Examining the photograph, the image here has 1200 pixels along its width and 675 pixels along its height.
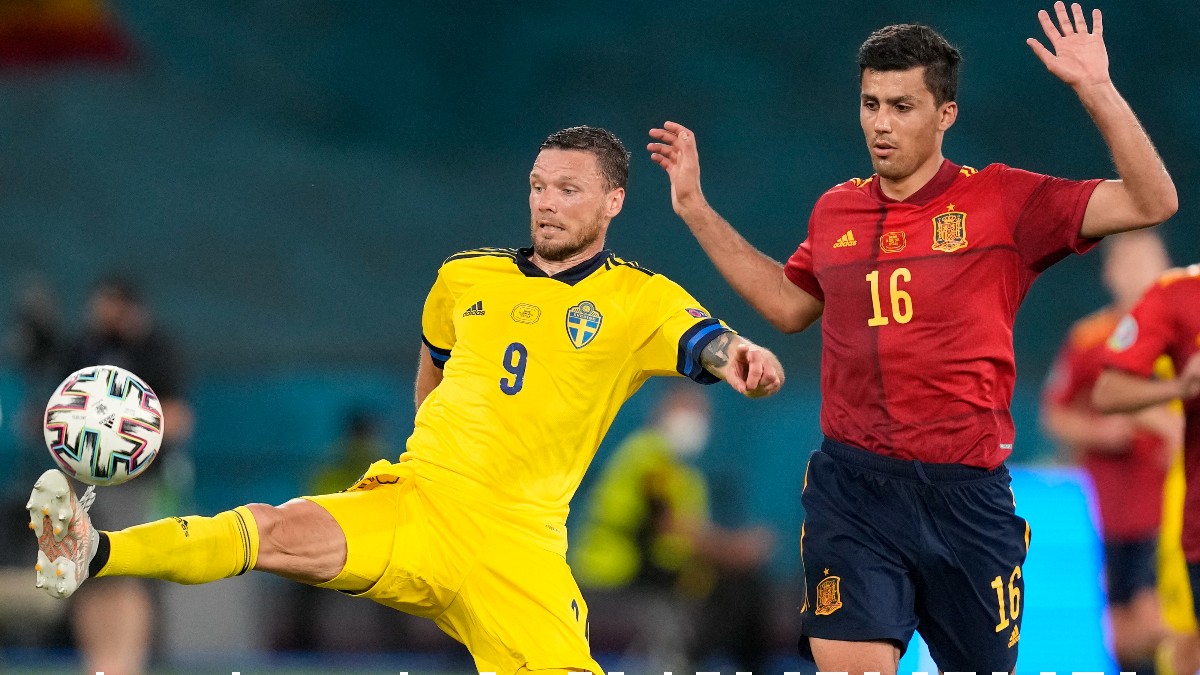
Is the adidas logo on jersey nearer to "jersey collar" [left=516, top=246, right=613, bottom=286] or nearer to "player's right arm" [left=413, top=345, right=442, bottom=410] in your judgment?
"jersey collar" [left=516, top=246, right=613, bottom=286]

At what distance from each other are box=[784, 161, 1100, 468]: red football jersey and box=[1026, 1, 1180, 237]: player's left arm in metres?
0.09

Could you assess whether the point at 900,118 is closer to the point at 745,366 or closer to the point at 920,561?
the point at 745,366

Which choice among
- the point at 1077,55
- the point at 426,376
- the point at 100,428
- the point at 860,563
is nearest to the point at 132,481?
the point at 426,376

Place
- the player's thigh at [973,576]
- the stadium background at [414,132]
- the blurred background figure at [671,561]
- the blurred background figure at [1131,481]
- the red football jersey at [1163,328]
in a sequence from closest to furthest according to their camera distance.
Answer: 1. the player's thigh at [973,576]
2. the red football jersey at [1163,328]
3. the blurred background figure at [1131,481]
4. the blurred background figure at [671,561]
5. the stadium background at [414,132]

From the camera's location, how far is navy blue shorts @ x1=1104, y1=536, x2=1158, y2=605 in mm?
8016

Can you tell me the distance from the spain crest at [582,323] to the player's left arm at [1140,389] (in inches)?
83.3

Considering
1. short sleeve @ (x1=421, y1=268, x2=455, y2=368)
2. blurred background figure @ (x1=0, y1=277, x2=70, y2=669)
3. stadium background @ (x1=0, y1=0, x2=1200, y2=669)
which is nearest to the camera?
short sleeve @ (x1=421, y1=268, x2=455, y2=368)

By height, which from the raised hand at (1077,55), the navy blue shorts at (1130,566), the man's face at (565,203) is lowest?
the navy blue shorts at (1130,566)

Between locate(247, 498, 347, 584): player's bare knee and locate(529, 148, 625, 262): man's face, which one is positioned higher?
locate(529, 148, 625, 262): man's face

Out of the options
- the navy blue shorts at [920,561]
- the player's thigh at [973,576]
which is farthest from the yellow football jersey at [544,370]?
the player's thigh at [973,576]

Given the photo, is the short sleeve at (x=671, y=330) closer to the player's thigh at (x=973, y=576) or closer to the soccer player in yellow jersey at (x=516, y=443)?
the soccer player in yellow jersey at (x=516, y=443)

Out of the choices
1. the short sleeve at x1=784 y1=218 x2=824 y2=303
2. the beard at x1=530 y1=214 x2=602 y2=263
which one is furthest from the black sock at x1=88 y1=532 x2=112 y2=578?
the short sleeve at x1=784 y1=218 x2=824 y2=303

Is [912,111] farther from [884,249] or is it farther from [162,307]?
[162,307]

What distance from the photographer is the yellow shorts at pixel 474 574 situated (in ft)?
16.4
